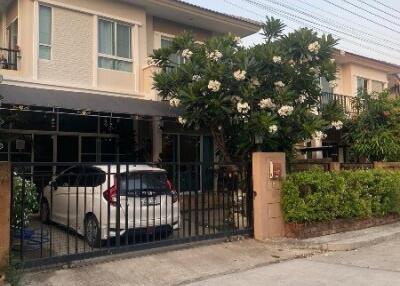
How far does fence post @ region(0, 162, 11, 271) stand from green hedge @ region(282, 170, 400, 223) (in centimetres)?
536

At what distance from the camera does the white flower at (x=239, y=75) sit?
10.3 meters

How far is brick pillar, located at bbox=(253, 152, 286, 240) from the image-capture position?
952 centimetres

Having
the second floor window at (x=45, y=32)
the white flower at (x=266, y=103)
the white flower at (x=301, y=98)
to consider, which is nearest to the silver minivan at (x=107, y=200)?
the white flower at (x=266, y=103)

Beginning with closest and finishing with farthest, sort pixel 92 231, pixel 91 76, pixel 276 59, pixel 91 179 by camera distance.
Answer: pixel 91 179 < pixel 92 231 < pixel 276 59 < pixel 91 76

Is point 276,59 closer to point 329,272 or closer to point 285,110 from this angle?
point 285,110

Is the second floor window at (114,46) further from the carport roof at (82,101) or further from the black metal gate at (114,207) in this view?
the black metal gate at (114,207)

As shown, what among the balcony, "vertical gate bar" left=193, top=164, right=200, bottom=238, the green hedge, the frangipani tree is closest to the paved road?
the green hedge

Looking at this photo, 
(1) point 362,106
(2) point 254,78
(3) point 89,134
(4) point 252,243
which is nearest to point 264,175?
(4) point 252,243

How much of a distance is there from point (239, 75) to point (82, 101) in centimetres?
375

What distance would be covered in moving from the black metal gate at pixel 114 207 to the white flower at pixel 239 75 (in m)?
2.00

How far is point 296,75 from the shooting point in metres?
10.9

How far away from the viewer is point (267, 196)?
9.59 metres

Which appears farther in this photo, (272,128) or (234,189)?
(272,128)

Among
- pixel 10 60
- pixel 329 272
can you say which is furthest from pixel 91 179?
pixel 10 60
